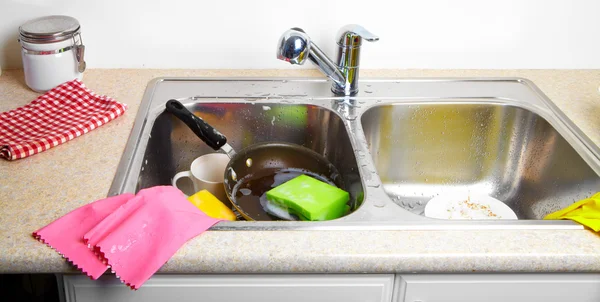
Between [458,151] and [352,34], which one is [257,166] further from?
[458,151]

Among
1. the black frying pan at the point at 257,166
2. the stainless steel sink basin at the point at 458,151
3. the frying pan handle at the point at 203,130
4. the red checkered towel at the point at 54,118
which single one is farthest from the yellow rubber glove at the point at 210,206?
the stainless steel sink basin at the point at 458,151

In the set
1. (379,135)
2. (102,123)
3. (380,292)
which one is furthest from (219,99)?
(380,292)

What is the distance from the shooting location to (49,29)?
4.15ft

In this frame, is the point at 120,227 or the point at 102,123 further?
the point at 102,123

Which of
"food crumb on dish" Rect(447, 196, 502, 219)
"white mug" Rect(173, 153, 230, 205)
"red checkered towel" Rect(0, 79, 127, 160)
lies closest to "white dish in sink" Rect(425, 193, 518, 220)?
"food crumb on dish" Rect(447, 196, 502, 219)

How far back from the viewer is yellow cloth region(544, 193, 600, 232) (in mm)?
935

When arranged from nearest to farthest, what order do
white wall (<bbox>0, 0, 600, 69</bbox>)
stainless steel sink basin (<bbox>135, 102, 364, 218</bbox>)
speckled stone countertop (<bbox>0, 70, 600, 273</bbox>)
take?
speckled stone countertop (<bbox>0, 70, 600, 273</bbox>)
stainless steel sink basin (<bbox>135, 102, 364, 218</bbox>)
white wall (<bbox>0, 0, 600, 69</bbox>)

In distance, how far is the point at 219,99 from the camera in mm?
1335

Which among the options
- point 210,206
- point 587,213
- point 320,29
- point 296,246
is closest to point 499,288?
point 587,213

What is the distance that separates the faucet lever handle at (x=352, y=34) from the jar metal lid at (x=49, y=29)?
58 centimetres

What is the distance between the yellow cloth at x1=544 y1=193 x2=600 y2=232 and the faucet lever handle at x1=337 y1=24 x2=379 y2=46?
52 centimetres

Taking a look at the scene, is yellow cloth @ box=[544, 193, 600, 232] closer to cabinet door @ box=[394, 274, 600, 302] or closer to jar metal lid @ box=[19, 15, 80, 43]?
cabinet door @ box=[394, 274, 600, 302]

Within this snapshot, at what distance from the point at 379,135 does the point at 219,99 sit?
38 centimetres

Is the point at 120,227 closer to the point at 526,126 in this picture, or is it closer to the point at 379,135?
the point at 379,135
